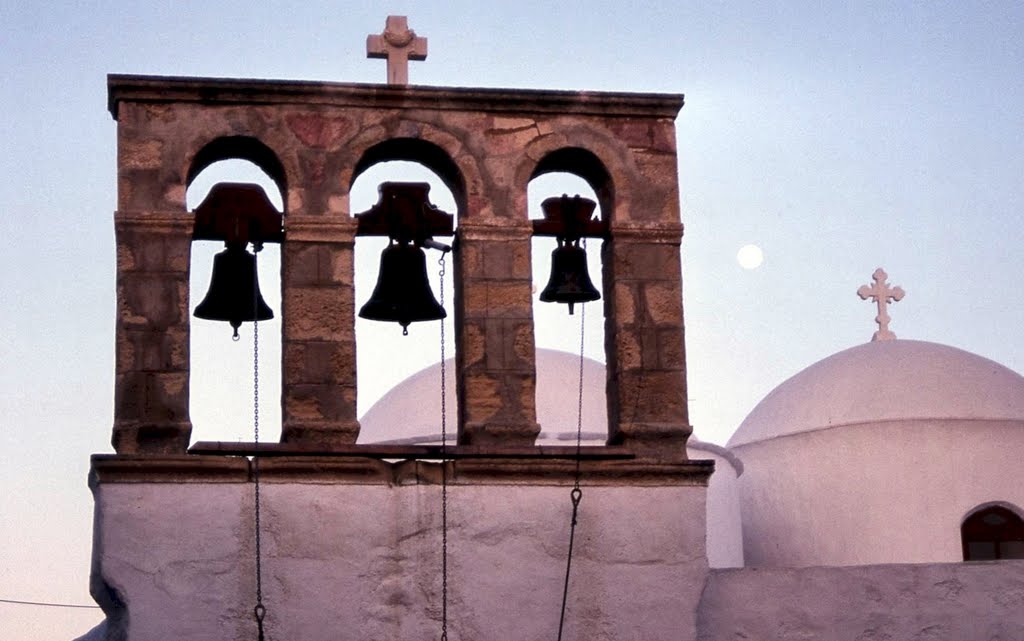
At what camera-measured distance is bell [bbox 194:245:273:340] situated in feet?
32.4

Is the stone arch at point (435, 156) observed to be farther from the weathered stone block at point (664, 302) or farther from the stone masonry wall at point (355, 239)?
the weathered stone block at point (664, 302)

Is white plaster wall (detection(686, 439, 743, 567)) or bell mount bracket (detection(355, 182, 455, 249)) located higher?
bell mount bracket (detection(355, 182, 455, 249))

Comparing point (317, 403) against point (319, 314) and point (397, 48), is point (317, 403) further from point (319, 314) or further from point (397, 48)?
point (397, 48)

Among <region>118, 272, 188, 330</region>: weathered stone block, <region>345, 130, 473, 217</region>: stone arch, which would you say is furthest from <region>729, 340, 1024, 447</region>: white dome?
<region>118, 272, 188, 330</region>: weathered stone block

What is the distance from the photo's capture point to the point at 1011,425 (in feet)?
52.4

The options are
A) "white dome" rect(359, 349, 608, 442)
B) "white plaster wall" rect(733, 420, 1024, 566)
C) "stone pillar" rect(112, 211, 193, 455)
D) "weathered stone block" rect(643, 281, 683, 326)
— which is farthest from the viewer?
"white dome" rect(359, 349, 608, 442)

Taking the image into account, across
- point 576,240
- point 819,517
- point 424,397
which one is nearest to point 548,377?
point 424,397

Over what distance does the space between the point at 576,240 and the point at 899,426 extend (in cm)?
670

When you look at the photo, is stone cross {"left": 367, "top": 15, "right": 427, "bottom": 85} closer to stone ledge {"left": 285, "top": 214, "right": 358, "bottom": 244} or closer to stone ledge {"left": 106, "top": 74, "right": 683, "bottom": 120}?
stone ledge {"left": 106, "top": 74, "right": 683, "bottom": 120}

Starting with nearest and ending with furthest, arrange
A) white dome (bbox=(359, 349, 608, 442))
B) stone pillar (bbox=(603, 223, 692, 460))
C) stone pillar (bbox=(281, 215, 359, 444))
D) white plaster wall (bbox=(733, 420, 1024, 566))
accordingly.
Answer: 1. stone pillar (bbox=(281, 215, 359, 444))
2. stone pillar (bbox=(603, 223, 692, 460))
3. white plaster wall (bbox=(733, 420, 1024, 566))
4. white dome (bbox=(359, 349, 608, 442))

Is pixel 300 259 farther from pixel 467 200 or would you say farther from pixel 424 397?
pixel 424 397

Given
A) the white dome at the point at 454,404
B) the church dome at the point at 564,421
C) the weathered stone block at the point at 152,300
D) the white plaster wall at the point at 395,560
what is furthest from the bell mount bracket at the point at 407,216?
the church dome at the point at 564,421

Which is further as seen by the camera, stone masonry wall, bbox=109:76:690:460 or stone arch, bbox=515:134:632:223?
stone arch, bbox=515:134:632:223

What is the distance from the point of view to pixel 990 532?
619 inches
